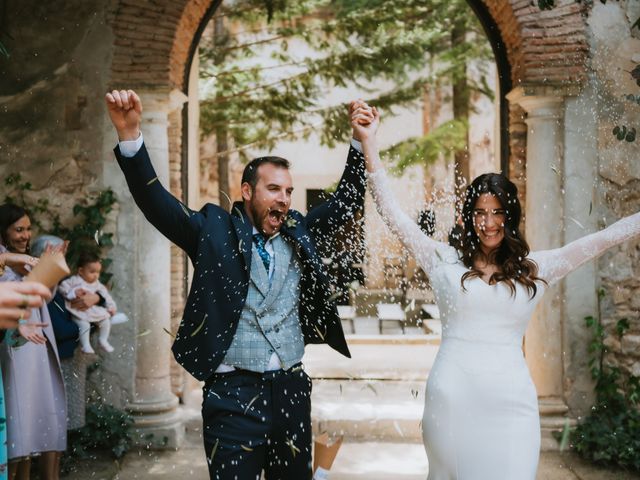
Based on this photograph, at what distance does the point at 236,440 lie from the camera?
271cm

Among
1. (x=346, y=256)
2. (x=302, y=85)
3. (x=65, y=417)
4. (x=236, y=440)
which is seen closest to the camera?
(x=236, y=440)

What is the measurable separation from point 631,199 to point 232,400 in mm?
4006

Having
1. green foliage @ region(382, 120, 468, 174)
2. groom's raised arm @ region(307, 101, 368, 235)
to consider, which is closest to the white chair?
green foliage @ region(382, 120, 468, 174)

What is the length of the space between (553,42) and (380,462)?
136 inches

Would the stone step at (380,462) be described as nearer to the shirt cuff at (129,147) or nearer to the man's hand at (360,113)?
the man's hand at (360,113)

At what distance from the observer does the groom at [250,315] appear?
8.89 ft

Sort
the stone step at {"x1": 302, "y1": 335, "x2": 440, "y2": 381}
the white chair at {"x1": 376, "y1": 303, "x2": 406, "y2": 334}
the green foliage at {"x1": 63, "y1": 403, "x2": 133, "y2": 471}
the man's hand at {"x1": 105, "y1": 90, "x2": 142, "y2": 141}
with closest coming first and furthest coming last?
the man's hand at {"x1": 105, "y1": 90, "x2": 142, "y2": 141} → the green foliage at {"x1": 63, "y1": 403, "x2": 133, "y2": 471} → the stone step at {"x1": 302, "y1": 335, "x2": 440, "y2": 381} → the white chair at {"x1": 376, "y1": 303, "x2": 406, "y2": 334}

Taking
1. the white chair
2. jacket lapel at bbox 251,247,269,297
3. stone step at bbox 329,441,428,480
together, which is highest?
jacket lapel at bbox 251,247,269,297

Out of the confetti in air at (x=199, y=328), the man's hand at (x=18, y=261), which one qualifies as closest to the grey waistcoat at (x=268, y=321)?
the confetti in air at (x=199, y=328)

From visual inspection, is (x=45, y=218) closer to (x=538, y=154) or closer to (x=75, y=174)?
(x=75, y=174)

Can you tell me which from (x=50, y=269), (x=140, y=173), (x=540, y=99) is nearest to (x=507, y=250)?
(x=140, y=173)

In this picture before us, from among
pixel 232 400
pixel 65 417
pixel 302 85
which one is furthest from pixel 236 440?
pixel 302 85

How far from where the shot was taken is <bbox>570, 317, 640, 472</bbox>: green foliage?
16.6 ft

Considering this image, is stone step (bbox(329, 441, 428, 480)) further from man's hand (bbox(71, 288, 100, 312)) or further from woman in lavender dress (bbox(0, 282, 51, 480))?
woman in lavender dress (bbox(0, 282, 51, 480))
